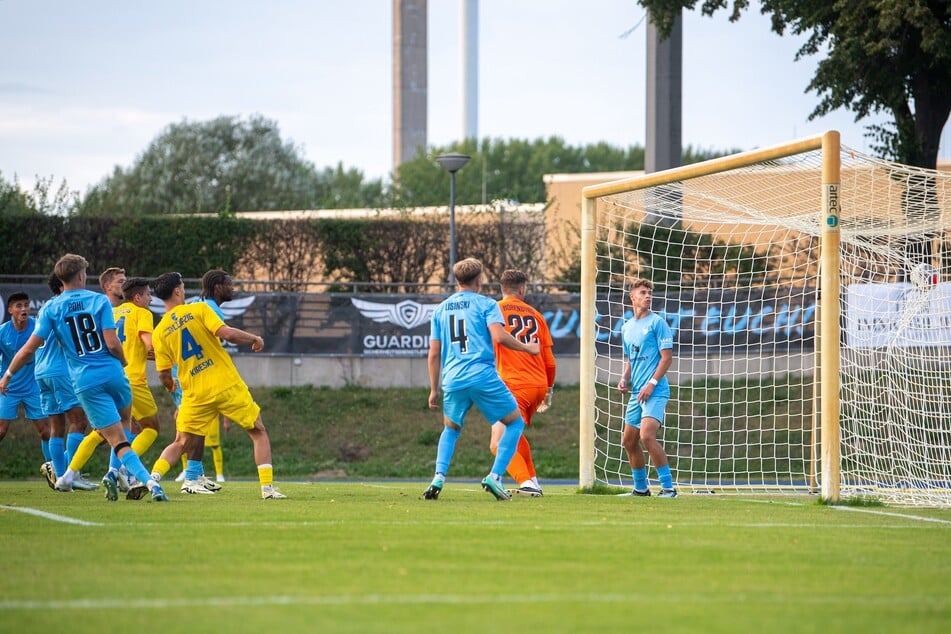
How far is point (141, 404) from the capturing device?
1264 centimetres

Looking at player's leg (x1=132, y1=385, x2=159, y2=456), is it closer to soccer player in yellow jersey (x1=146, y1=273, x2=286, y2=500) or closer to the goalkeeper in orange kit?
soccer player in yellow jersey (x1=146, y1=273, x2=286, y2=500)

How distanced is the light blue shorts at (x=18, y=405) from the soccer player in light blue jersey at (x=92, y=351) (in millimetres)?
4095

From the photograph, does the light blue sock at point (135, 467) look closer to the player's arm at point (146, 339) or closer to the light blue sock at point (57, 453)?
the player's arm at point (146, 339)

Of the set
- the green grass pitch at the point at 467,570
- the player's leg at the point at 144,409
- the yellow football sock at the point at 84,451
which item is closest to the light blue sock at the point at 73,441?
the player's leg at the point at 144,409

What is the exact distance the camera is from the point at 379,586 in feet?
17.7

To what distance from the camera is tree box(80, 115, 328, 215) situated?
59.0 m

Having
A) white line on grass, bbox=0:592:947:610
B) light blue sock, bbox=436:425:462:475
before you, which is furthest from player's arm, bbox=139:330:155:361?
white line on grass, bbox=0:592:947:610

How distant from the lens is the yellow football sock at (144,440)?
39.1 ft

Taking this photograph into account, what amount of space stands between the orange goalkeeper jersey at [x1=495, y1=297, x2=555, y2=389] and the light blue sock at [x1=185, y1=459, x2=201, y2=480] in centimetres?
317

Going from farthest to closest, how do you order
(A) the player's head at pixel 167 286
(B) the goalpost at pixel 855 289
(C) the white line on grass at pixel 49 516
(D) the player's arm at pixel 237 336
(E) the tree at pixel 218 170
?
1. (E) the tree at pixel 218 170
2. (B) the goalpost at pixel 855 289
3. (A) the player's head at pixel 167 286
4. (D) the player's arm at pixel 237 336
5. (C) the white line on grass at pixel 49 516

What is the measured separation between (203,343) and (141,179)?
51708mm

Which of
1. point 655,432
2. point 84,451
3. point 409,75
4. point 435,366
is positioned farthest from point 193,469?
point 409,75

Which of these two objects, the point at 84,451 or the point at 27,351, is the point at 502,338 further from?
the point at 84,451

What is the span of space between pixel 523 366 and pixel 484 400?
1601 mm
